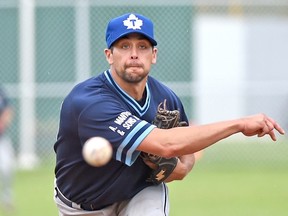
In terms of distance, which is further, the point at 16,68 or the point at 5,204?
the point at 16,68

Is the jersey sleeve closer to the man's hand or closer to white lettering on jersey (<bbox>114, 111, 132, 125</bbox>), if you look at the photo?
white lettering on jersey (<bbox>114, 111, 132, 125</bbox>)

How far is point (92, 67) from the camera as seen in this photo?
16.8 metres

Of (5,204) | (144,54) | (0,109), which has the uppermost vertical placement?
(144,54)

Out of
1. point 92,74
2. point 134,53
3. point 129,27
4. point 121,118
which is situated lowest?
point 92,74

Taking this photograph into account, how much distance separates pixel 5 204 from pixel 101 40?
5.30 meters

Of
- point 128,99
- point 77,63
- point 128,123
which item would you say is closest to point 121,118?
point 128,123

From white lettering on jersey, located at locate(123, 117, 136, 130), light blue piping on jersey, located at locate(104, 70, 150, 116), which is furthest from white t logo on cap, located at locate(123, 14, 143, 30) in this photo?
white lettering on jersey, located at locate(123, 117, 136, 130)

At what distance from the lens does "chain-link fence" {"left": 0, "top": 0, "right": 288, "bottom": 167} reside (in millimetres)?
16734

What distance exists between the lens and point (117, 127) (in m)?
5.83

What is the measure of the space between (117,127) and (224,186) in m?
8.79

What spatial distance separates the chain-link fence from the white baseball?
10.6 meters

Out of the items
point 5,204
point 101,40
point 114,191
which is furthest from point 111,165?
point 101,40

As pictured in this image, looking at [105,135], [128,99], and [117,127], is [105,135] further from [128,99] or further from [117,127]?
[128,99]

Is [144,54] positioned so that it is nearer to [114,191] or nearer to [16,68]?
[114,191]
